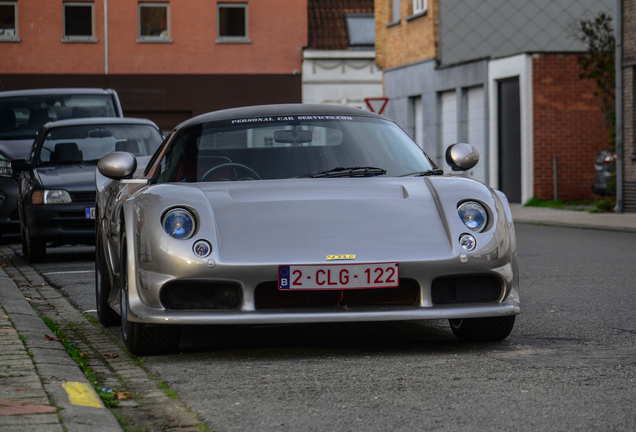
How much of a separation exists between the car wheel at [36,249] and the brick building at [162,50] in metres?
27.2

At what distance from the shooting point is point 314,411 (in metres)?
4.31

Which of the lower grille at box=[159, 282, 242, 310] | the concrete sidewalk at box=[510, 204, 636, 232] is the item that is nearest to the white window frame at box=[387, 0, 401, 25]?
the concrete sidewalk at box=[510, 204, 636, 232]

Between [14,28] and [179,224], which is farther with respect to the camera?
[14,28]

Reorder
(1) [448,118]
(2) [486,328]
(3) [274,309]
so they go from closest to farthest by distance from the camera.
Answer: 1. (3) [274,309]
2. (2) [486,328]
3. (1) [448,118]

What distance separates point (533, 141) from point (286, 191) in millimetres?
21139

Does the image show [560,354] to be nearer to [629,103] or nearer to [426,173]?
[426,173]

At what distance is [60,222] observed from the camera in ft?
39.4

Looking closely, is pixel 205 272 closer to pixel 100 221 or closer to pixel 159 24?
pixel 100 221

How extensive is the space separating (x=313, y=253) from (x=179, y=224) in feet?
2.27

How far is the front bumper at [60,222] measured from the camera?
39.2 ft

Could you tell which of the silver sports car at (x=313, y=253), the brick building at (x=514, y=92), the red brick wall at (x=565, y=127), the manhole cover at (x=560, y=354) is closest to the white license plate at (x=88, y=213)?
the silver sports car at (x=313, y=253)

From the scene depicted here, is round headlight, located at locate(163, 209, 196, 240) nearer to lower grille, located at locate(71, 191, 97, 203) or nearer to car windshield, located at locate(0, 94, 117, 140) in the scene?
lower grille, located at locate(71, 191, 97, 203)

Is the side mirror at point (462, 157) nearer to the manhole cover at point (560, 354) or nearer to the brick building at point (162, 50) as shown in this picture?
the manhole cover at point (560, 354)

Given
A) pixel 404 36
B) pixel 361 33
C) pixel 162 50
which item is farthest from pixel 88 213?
pixel 361 33
